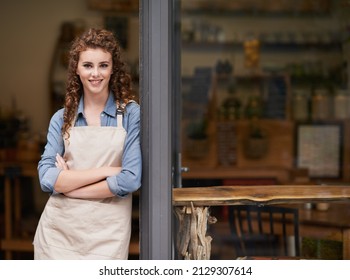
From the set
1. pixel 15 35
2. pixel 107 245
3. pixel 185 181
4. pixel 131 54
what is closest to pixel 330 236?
pixel 185 181

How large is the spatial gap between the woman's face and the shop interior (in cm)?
312

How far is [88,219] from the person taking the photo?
3.05 meters

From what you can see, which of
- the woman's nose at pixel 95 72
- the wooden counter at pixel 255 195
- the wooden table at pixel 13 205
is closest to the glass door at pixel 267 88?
the wooden table at pixel 13 205

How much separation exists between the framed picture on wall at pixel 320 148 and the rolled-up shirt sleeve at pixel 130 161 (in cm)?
368

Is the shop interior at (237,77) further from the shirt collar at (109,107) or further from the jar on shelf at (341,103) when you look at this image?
the shirt collar at (109,107)

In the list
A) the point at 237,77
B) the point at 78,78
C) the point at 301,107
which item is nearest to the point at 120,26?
the point at 237,77

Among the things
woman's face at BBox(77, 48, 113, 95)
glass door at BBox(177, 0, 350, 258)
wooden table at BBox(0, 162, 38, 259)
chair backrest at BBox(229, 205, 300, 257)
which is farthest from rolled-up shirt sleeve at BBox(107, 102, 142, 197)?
glass door at BBox(177, 0, 350, 258)

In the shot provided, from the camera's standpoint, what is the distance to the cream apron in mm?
3045

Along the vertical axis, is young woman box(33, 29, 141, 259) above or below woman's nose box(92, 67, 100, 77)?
below

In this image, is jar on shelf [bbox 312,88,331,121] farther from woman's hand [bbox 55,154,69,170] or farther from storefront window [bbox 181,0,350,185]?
woman's hand [bbox 55,154,69,170]

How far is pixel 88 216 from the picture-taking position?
305 centimetres

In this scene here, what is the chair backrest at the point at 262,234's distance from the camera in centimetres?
443

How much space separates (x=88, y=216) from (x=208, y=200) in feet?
1.70

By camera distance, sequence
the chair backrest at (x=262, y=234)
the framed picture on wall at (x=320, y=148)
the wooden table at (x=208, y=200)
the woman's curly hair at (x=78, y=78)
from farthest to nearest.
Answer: the framed picture on wall at (x=320, y=148) → the chair backrest at (x=262, y=234) → the wooden table at (x=208, y=200) → the woman's curly hair at (x=78, y=78)
